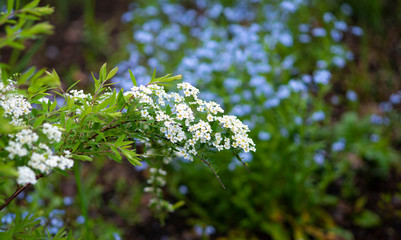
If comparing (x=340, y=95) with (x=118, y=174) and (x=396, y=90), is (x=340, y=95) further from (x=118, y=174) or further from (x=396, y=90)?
(x=118, y=174)

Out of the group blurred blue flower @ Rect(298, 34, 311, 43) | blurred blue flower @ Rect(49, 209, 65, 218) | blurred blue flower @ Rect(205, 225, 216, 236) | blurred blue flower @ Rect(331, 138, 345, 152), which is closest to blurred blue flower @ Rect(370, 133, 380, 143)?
blurred blue flower @ Rect(331, 138, 345, 152)

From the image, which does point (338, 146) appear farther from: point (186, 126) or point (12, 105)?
point (12, 105)

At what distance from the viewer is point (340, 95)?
415cm

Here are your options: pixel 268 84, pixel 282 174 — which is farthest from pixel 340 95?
pixel 282 174

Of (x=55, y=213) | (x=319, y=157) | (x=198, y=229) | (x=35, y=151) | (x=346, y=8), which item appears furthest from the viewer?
(x=346, y=8)

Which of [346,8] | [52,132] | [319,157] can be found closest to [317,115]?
[319,157]

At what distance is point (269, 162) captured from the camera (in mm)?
2744

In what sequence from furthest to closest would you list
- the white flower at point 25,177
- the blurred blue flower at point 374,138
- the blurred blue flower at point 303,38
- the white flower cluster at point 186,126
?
the blurred blue flower at point 303,38, the blurred blue flower at point 374,138, the white flower cluster at point 186,126, the white flower at point 25,177

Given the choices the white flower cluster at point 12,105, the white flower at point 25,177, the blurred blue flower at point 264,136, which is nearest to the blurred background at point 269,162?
the blurred blue flower at point 264,136

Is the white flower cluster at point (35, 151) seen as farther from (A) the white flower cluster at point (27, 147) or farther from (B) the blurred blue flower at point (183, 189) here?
(B) the blurred blue flower at point (183, 189)

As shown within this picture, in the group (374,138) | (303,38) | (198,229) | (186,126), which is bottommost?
(186,126)

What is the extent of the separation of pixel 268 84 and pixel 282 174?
2.74ft

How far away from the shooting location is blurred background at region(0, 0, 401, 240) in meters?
2.82

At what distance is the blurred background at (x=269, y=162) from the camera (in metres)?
2.82
